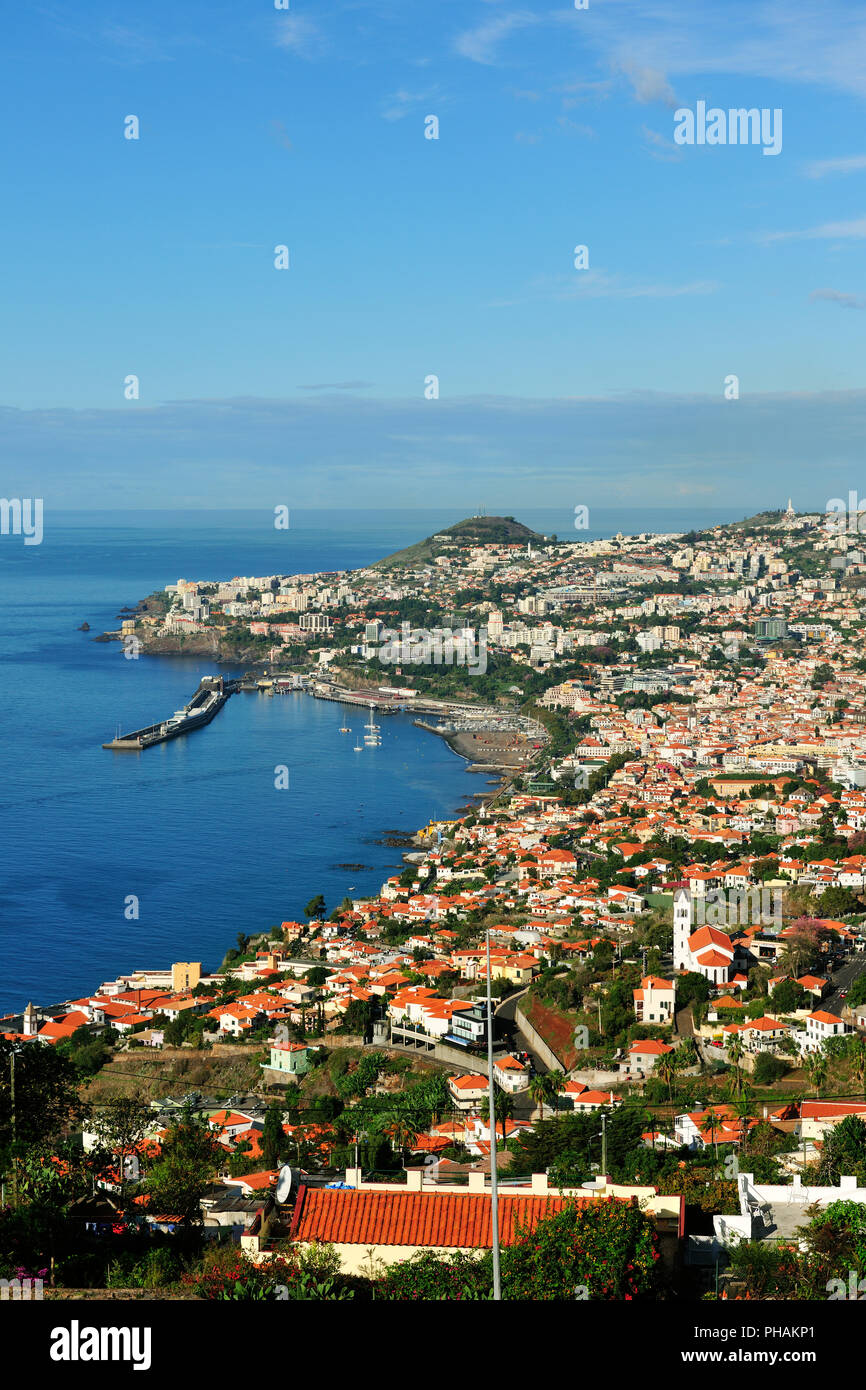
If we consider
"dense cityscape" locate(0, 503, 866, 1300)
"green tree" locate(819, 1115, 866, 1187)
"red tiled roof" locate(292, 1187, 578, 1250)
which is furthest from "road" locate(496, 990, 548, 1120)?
"red tiled roof" locate(292, 1187, 578, 1250)

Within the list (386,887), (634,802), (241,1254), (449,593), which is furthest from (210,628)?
(241,1254)

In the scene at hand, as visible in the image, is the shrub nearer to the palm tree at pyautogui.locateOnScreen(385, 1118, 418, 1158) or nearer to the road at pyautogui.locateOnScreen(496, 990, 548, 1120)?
the road at pyautogui.locateOnScreen(496, 990, 548, 1120)

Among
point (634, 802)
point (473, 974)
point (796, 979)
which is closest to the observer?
point (796, 979)

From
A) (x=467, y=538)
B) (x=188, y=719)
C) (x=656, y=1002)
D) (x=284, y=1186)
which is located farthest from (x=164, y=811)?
(x=467, y=538)

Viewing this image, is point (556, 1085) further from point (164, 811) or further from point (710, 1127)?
point (164, 811)
